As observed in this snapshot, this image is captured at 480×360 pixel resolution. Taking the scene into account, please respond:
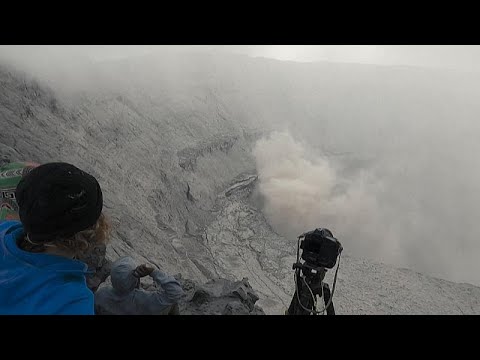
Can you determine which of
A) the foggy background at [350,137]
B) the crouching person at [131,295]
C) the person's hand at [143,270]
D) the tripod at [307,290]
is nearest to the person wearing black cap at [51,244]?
the person's hand at [143,270]

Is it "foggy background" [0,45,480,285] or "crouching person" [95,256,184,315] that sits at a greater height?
"foggy background" [0,45,480,285]

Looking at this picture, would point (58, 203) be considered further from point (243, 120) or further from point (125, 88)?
point (243, 120)

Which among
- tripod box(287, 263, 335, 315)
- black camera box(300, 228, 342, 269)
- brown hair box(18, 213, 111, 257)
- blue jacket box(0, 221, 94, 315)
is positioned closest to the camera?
blue jacket box(0, 221, 94, 315)

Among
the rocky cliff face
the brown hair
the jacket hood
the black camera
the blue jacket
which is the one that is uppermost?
the rocky cliff face

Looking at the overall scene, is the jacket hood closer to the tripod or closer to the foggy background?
the tripod

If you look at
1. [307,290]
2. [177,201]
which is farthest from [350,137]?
[307,290]

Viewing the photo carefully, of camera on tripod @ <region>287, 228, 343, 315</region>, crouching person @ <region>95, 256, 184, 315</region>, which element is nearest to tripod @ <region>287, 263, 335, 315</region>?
camera on tripod @ <region>287, 228, 343, 315</region>

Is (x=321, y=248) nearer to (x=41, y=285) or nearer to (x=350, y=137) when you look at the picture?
(x=41, y=285)
